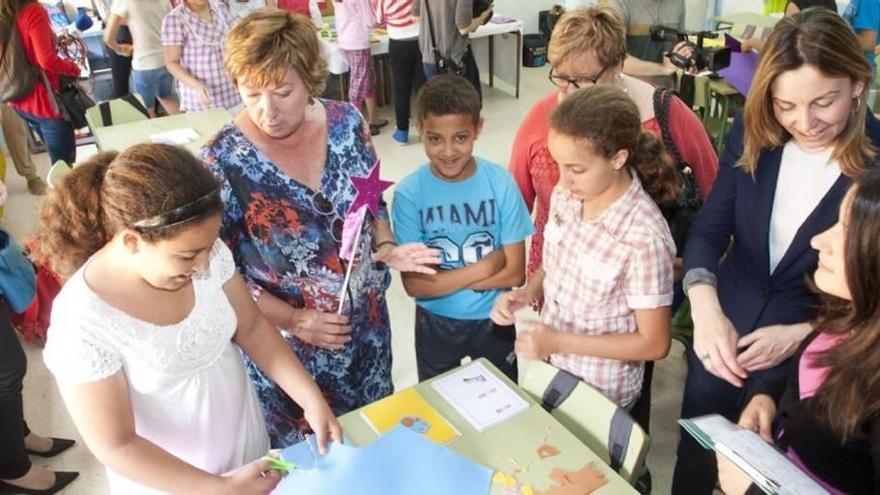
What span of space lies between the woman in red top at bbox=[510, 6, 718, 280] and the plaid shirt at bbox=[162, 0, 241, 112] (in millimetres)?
2136

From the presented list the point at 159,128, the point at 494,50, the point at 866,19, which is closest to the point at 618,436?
the point at 159,128

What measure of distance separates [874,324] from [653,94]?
3.59ft

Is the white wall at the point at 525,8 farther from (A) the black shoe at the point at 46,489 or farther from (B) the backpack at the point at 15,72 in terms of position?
(A) the black shoe at the point at 46,489

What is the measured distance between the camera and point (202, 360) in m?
1.37

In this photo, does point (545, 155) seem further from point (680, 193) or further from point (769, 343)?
point (769, 343)

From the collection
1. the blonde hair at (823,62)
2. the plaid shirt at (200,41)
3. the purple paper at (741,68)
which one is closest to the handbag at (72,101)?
the plaid shirt at (200,41)

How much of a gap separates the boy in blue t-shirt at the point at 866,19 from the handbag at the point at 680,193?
281 cm

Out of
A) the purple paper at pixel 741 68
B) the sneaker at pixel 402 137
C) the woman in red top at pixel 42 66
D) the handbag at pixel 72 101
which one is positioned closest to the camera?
the purple paper at pixel 741 68

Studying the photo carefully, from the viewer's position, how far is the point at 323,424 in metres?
1.47

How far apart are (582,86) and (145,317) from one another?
135 centimetres

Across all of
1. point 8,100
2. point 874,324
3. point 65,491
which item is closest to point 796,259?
point 874,324

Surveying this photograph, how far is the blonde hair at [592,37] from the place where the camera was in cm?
193

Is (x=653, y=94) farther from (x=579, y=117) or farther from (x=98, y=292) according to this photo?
(x=98, y=292)

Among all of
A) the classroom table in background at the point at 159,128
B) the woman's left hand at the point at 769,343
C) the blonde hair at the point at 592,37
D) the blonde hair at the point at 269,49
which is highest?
the blonde hair at the point at 269,49
